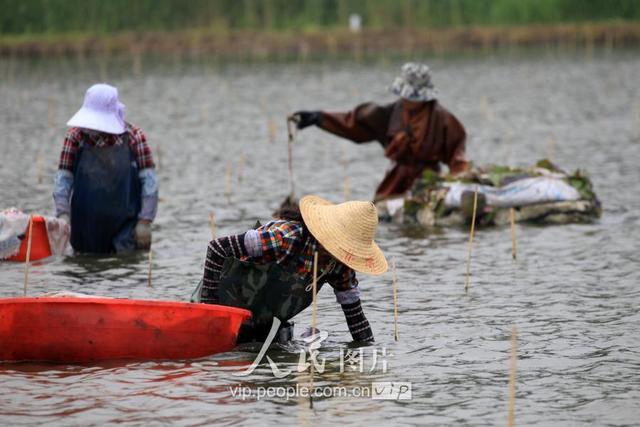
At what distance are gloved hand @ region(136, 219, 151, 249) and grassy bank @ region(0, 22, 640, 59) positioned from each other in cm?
2683

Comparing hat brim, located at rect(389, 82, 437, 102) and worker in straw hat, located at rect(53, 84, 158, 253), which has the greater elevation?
hat brim, located at rect(389, 82, 437, 102)

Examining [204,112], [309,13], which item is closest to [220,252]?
[204,112]

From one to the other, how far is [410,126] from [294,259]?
5.27 metres

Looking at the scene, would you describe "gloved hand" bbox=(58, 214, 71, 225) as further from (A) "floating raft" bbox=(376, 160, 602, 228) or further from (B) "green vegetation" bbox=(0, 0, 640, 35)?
(B) "green vegetation" bbox=(0, 0, 640, 35)

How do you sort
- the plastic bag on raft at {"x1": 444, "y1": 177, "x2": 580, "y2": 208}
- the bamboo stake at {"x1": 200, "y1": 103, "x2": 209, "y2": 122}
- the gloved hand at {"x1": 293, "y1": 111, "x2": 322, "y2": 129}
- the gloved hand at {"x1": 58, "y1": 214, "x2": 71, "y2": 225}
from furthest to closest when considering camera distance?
1. the bamboo stake at {"x1": 200, "y1": 103, "x2": 209, "y2": 122}
2. the plastic bag on raft at {"x1": 444, "y1": 177, "x2": 580, "y2": 208}
3. the gloved hand at {"x1": 293, "y1": 111, "x2": 322, "y2": 129}
4. the gloved hand at {"x1": 58, "y1": 214, "x2": 71, "y2": 225}

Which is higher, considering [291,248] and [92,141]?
[92,141]

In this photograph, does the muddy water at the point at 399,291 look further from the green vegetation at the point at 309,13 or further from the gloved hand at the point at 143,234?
the green vegetation at the point at 309,13

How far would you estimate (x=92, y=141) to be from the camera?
32.1 ft

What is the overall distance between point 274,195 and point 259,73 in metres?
17.8

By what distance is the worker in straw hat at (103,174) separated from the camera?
962cm

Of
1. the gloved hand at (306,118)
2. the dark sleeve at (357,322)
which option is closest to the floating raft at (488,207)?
the gloved hand at (306,118)

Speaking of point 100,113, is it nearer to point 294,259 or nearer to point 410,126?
point 294,259

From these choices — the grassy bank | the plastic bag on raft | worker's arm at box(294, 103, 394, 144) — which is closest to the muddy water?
the plastic bag on raft

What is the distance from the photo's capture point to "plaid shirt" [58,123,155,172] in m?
9.73
